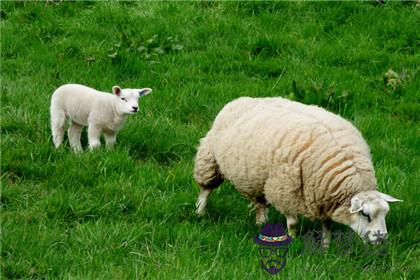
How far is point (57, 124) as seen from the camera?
6207 millimetres

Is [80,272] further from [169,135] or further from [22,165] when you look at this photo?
[169,135]

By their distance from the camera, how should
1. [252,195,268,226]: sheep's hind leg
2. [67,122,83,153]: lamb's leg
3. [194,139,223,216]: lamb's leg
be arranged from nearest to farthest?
[252,195,268,226]: sheep's hind leg, [194,139,223,216]: lamb's leg, [67,122,83,153]: lamb's leg

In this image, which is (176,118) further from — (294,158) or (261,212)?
(294,158)

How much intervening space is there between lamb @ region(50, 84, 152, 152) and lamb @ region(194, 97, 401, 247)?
1094 millimetres

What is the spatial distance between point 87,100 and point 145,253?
81.4 inches

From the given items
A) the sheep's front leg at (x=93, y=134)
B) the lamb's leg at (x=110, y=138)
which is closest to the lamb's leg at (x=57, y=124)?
the sheep's front leg at (x=93, y=134)

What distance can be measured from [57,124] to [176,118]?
1.21 metres

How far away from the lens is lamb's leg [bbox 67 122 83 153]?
20.6 feet

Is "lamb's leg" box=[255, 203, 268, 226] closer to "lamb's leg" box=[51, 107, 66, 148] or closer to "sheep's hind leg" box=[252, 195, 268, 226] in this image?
"sheep's hind leg" box=[252, 195, 268, 226]

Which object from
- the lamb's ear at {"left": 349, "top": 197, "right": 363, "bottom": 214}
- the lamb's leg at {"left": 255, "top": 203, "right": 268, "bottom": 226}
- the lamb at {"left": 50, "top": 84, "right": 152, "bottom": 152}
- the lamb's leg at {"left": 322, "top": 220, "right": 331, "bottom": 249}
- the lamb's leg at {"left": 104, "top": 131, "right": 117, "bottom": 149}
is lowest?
the lamb's leg at {"left": 255, "top": 203, "right": 268, "bottom": 226}

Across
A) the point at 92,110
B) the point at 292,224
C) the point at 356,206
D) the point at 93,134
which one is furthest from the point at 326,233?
the point at 92,110

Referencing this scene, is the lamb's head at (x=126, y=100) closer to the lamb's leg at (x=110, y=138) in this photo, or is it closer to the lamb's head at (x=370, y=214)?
the lamb's leg at (x=110, y=138)

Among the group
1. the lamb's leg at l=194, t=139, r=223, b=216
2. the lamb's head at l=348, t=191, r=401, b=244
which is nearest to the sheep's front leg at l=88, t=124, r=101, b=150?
the lamb's leg at l=194, t=139, r=223, b=216

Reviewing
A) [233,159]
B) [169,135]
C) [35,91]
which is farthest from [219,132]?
[35,91]
